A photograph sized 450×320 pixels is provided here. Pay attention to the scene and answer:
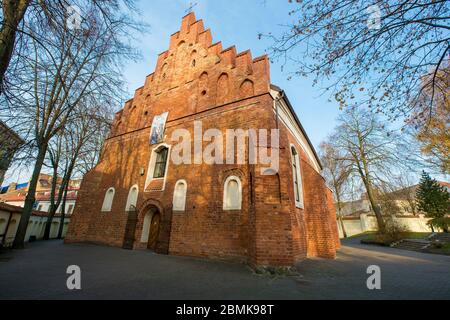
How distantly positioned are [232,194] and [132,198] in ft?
19.8

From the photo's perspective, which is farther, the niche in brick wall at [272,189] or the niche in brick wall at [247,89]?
the niche in brick wall at [247,89]

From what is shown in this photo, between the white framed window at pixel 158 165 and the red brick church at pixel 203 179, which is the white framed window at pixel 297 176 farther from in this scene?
the white framed window at pixel 158 165

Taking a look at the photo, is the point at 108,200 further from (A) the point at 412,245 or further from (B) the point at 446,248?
(A) the point at 412,245

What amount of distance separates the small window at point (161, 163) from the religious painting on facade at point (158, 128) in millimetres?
636

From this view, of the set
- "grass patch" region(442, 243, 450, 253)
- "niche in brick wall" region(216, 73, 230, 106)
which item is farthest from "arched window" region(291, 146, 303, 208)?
"grass patch" region(442, 243, 450, 253)

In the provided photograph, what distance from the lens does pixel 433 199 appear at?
24141mm

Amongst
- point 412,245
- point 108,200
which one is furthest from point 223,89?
point 412,245

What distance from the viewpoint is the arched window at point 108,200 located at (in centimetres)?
1148

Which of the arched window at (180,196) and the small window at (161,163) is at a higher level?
the small window at (161,163)

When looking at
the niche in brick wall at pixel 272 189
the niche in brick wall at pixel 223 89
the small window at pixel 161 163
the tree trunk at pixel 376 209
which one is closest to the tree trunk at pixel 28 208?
the small window at pixel 161 163

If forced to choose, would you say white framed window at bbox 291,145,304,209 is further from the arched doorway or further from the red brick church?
the arched doorway
